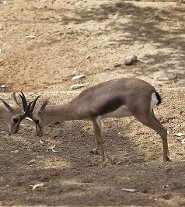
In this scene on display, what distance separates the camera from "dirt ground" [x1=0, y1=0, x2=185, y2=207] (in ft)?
25.1

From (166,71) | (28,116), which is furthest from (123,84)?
(166,71)

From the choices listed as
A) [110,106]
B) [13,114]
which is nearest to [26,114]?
[13,114]

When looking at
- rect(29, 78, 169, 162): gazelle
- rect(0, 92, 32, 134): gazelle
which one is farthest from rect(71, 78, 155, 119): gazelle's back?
rect(0, 92, 32, 134): gazelle

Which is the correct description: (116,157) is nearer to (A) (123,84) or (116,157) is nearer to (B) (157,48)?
(A) (123,84)

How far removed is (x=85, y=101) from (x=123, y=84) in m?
0.77

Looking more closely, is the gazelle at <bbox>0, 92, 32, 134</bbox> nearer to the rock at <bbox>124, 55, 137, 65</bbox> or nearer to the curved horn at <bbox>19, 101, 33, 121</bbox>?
the curved horn at <bbox>19, 101, 33, 121</bbox>

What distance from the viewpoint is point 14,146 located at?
10.9 meters

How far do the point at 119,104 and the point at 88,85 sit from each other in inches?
154

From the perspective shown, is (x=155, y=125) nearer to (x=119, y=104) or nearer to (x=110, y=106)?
(x=119, y=104)

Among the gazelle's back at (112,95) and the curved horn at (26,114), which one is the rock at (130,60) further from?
the curved horn at (26,114)

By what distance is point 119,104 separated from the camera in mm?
10148

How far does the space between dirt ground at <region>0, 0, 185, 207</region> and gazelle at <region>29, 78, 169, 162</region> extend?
56 cm

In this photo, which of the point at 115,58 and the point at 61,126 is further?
the point at 115,58

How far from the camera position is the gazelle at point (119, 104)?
32.9ft
